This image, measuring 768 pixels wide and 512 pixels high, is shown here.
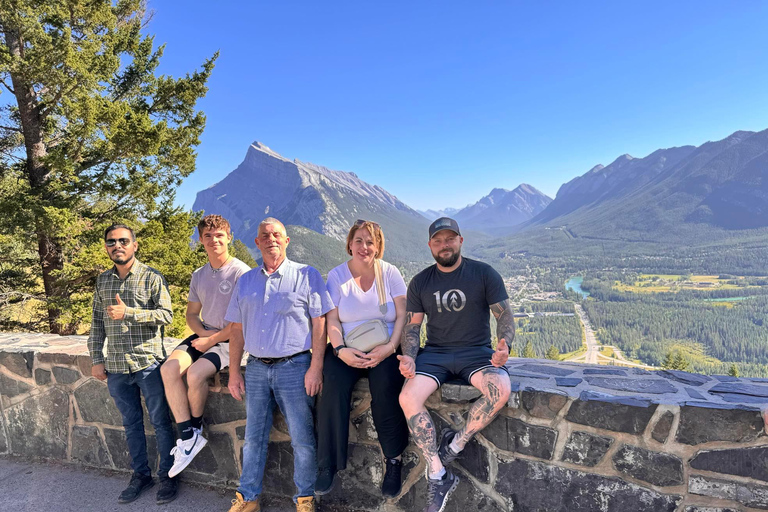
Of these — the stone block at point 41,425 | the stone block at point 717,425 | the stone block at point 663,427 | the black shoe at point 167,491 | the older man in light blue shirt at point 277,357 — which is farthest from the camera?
the stone block at point 41,425

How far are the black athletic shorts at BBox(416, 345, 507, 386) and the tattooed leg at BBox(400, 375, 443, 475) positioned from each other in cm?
14

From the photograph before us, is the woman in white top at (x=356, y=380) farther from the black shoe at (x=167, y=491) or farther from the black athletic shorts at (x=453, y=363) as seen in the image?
the black shoe at (x=167, y=491)

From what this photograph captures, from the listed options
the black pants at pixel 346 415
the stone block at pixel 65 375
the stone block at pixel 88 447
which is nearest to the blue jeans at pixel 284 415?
the black pants at pixel 346 415

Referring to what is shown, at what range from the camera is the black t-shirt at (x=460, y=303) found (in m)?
2.78

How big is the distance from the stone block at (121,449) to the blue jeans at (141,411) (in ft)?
0.41

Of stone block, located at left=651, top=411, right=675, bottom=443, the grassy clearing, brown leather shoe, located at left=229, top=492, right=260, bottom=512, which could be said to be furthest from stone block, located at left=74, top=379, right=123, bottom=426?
the grassy clearing

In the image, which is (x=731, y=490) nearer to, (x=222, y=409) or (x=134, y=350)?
(x=222, y=409)

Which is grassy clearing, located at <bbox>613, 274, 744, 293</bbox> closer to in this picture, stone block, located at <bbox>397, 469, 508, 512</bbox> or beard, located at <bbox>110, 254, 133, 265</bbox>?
stone block, located at <bbox>397, 469, 508, 512</bbox>

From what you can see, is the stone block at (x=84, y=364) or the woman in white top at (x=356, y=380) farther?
the stone block at (x=84, y=364)

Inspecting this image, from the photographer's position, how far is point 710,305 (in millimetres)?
147625

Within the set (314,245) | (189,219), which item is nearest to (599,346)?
(314,245)

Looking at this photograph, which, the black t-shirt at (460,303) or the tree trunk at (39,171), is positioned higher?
the tree trunk at (39,171)

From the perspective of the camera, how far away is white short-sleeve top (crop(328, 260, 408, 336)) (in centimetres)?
281

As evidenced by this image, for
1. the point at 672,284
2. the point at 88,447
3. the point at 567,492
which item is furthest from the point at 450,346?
the point at 672,284
